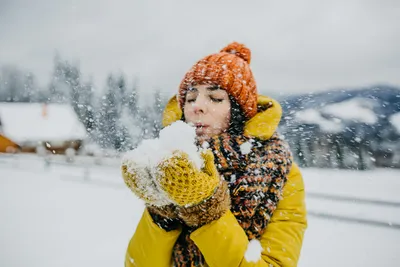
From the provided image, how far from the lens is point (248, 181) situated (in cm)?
105

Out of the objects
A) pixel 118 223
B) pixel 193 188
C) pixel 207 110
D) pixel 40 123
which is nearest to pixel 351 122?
pixel 207 110

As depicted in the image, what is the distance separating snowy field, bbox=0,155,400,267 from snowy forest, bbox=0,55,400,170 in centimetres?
95

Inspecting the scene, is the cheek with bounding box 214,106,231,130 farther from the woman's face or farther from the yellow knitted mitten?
the yellow knitted mitten

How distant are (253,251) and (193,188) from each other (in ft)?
1.40

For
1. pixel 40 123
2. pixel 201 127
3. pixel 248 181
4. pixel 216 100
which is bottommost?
pixel 40 123

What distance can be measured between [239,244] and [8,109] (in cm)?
3368

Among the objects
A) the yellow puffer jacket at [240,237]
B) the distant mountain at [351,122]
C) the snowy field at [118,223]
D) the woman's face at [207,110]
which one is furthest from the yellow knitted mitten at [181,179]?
the snowy field at [118,223]

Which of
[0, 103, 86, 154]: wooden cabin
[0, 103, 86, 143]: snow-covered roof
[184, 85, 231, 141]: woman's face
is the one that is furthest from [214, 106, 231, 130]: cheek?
[0, 103, 86, 143]: snow-covered roof

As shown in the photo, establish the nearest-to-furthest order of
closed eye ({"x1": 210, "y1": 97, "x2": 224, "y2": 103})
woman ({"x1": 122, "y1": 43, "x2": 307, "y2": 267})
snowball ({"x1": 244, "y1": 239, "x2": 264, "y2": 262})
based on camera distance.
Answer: woman ({"x1": 122, "y1": 43, "x2": 307, "y2": 267}) → snowball ({"x1": 244, "y1": 239, "x2": 264, "y2": 262}) → closed eye ({"x1": 210, "y1": 97, "x2": 224, "y2": 103})

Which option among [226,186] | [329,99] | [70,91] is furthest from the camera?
[70,91]

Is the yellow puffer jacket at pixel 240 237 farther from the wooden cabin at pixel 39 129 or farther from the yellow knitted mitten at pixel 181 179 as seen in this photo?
the wooden cabin at pixel 39 129

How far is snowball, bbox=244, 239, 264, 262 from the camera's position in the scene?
92 cm

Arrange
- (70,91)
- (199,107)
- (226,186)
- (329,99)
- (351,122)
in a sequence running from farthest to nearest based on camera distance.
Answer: (70,91) < (351,122) < (329,99) < (199,107) < (226,186)

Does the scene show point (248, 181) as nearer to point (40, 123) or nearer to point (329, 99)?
point (329, 99)
